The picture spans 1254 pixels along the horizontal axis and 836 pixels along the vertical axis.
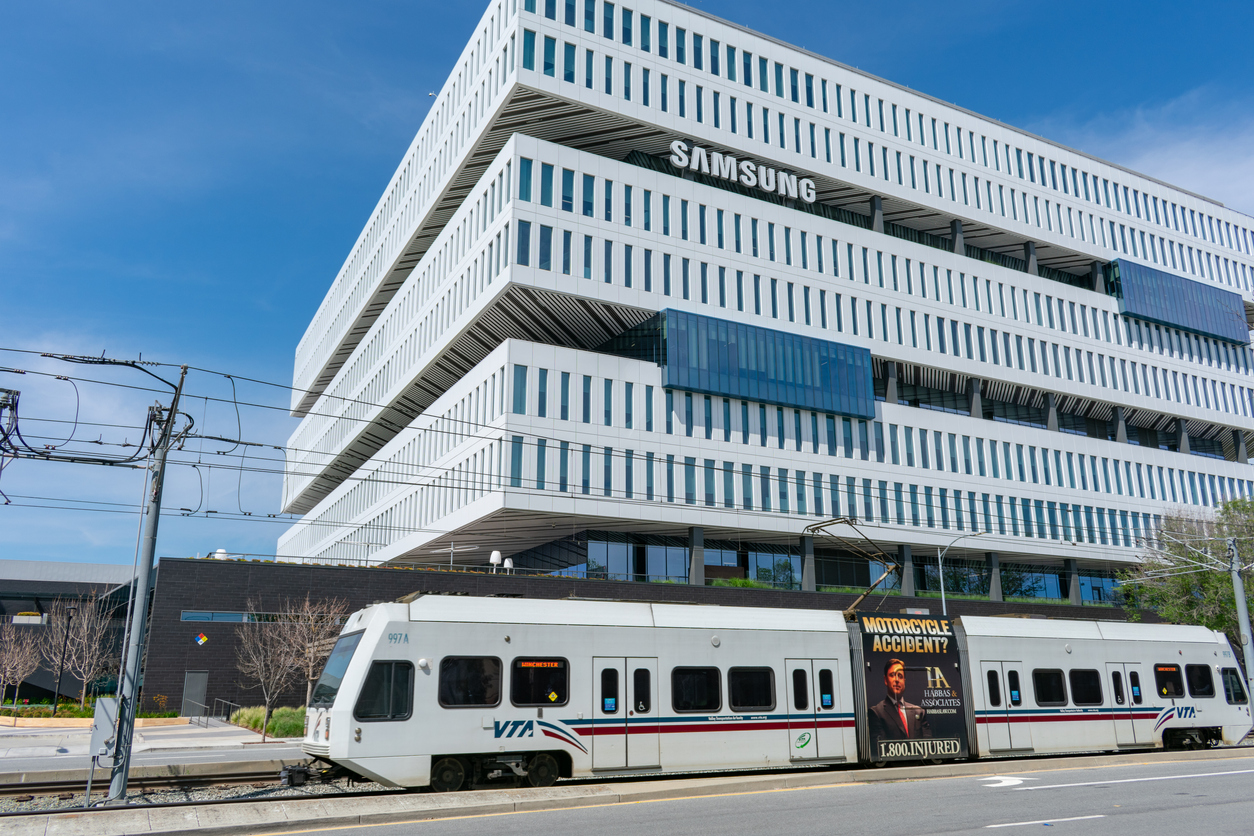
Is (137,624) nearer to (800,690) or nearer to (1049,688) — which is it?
(800,690)

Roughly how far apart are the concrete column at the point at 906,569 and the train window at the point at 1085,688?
31.5 metres

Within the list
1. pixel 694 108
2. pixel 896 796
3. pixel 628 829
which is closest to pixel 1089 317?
pixel 694 108

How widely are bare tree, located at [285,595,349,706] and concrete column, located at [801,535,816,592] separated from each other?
24.7m

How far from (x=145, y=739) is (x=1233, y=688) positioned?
111ft

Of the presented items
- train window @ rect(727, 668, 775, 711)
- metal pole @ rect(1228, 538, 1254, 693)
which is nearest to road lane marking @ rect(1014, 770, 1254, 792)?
train window @ rect(727, 668, 775, 711)

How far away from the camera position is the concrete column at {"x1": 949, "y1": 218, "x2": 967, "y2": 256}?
207 feet

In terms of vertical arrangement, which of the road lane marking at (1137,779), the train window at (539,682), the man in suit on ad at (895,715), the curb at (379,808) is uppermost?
the train window at (539,682)

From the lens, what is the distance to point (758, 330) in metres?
51.7

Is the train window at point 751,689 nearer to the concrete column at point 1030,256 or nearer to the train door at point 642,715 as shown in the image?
the train door at point 642,715

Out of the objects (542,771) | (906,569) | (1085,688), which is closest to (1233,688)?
(1085,688)

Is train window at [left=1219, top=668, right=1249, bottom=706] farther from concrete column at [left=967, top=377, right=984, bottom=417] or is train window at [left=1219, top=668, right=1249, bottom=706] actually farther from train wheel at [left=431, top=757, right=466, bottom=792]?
concrete column at [left=967, top=377, right=984, bottom=417]

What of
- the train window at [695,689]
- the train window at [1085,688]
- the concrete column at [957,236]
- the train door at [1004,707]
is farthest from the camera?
the concrete column at [957,236]

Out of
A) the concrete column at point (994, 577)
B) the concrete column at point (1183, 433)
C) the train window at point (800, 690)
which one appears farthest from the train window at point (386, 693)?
the concrete column at point (1183, 433)

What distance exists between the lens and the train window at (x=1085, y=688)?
22.7m
